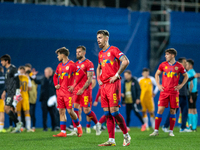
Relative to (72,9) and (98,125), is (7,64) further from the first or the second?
(72,9)

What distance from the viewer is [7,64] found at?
35.2 ft

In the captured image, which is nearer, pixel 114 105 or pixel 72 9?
pixel 114 105

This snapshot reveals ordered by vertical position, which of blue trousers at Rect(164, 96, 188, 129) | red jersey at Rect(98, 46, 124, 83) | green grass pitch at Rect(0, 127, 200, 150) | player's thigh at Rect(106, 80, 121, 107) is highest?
red jersey at Rect(98, 46, 124, 83)

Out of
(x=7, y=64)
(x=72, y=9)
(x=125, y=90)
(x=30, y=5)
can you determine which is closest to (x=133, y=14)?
(x=72, y=9)

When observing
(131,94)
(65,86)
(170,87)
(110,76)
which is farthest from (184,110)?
(110,76)

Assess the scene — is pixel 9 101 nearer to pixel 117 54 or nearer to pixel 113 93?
pixel 113 93

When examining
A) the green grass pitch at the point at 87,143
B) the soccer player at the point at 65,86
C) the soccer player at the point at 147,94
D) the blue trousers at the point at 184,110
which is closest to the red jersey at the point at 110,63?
the green grass pitch at the point at 87,143

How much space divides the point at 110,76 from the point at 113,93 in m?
0.36

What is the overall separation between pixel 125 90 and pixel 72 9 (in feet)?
23.0

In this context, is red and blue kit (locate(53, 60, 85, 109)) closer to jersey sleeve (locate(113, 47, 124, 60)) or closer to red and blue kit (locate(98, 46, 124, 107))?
red and blue kit (locate(98, 46, 124, 107))

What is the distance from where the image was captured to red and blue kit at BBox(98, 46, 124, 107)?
6.66 m

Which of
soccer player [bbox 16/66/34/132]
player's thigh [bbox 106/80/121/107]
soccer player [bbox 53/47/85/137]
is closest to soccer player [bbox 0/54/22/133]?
soccer player [bbox 16/66/34/132]

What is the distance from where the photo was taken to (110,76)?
679cm


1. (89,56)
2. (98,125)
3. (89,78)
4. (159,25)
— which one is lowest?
(98,125)
